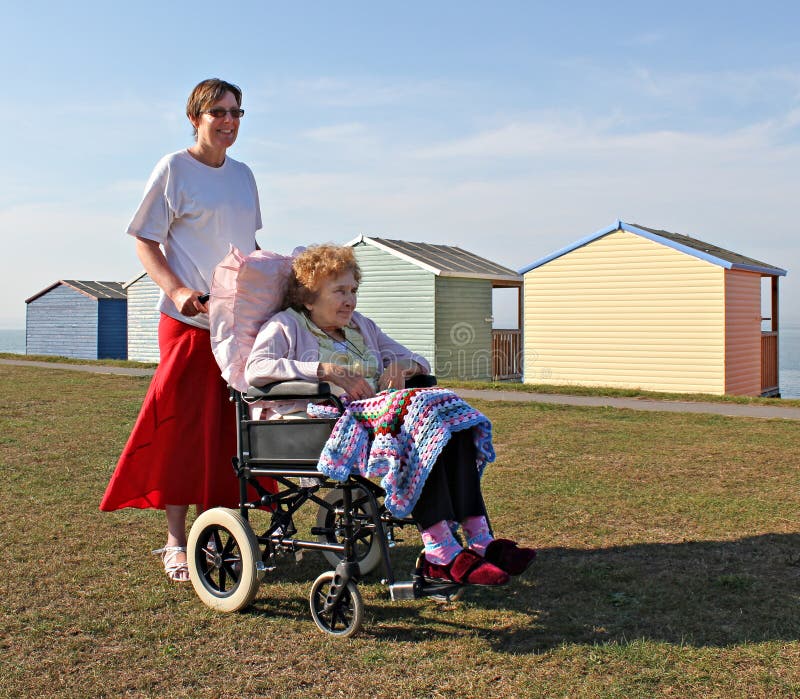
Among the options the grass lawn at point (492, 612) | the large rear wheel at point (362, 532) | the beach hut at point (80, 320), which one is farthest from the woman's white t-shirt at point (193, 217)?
the beach hut at point (80, 320)

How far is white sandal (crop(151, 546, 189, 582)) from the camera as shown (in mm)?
4051

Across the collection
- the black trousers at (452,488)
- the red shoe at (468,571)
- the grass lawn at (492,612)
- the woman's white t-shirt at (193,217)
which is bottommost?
the grass lawn at (492,612)

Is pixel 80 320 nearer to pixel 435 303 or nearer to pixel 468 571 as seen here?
pixel 435 303

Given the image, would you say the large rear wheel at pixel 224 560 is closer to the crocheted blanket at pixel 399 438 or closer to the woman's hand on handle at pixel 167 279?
the crocheted blanket at pixel 399 438

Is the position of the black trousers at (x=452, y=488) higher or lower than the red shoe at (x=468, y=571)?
higher

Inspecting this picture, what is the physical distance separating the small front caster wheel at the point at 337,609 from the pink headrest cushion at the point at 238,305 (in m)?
0.91

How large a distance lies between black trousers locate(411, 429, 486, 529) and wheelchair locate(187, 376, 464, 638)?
188 millimetres

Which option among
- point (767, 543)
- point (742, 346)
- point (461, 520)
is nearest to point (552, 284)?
point (742, 346)

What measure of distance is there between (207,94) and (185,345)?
1136 mm

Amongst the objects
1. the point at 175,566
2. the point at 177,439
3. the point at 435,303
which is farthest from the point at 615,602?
the point at 435,303

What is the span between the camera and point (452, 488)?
3252 millimetres

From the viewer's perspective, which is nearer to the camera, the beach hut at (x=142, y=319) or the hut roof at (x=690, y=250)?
the hut roof at (x=690, y=250)

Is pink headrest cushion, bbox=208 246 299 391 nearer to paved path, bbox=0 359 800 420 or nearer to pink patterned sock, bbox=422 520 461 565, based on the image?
pink patterned sock, bbox=422 520 461 565

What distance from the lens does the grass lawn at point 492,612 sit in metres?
2.86
